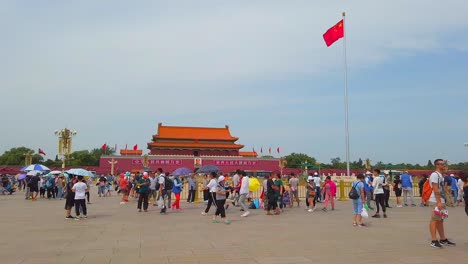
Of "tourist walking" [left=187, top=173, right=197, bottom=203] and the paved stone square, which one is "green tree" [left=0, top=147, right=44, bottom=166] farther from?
the paved stone square

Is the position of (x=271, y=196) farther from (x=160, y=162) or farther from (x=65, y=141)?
(x=160, y=162)

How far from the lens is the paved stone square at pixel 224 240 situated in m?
5.78

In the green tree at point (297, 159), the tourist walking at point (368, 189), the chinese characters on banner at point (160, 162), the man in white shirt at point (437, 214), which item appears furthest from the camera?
the green tree at point (297, 159)

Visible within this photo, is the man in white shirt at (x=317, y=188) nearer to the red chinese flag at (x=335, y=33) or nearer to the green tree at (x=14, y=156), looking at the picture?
the red chinese flag at (x=335, y=33)

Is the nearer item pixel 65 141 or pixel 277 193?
pixel 277 193

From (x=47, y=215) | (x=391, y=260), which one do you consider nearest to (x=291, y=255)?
(x=391, y=260)

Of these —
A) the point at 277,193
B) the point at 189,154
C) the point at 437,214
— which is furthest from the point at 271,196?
the point at 189,154

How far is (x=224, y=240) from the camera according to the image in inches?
287

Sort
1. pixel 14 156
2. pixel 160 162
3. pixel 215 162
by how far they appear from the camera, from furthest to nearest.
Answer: pixel 14 156 → pixel 215 162 → pixel 160 162

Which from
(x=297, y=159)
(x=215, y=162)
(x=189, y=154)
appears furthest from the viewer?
(x=297, y=159)

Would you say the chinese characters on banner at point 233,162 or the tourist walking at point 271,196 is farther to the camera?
the chinese characters on banner at point 233,162

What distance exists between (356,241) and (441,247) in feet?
4.66

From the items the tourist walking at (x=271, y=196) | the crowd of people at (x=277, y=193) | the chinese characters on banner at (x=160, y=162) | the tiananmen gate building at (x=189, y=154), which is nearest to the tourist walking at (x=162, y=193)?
the crowd of people at (x=277, y=193)

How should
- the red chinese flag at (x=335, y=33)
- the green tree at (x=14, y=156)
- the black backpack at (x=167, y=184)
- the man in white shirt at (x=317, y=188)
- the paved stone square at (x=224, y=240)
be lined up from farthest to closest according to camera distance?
1. the green tree at (x=14, y=156)
2. the red chinese flag at (x=335, y=33)
3. the man in white shirt at (x=317, y=188)
4. the black backpack at (x=167, y=184)
5. the paved stone square at (x=224, y=240)
